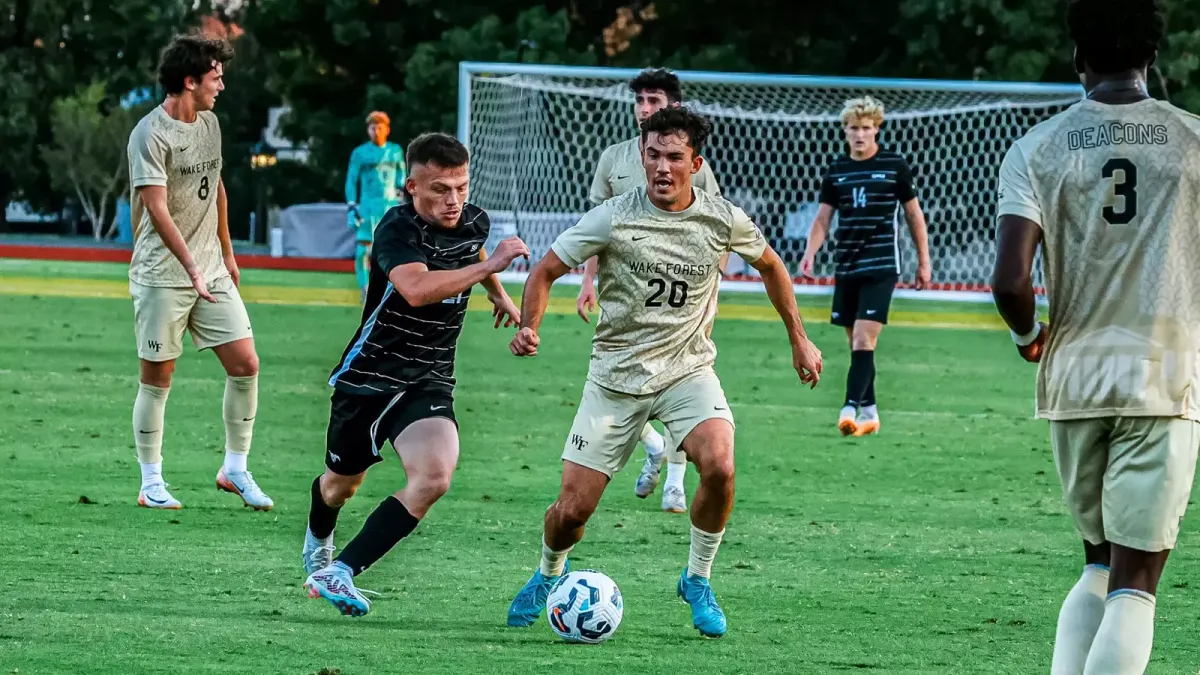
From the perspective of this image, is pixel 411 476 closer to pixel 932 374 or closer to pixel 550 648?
pixel 550 648

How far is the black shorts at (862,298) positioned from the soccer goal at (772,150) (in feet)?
34.0

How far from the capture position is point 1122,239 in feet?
14.8

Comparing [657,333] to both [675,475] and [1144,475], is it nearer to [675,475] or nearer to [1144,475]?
[1144,475]

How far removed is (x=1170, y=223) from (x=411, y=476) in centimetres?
293

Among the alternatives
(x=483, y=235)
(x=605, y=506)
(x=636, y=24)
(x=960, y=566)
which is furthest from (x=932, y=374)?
(x=636, y=24)

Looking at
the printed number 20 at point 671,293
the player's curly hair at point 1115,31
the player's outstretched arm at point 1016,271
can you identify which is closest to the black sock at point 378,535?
the printed number 20 at point 671,293

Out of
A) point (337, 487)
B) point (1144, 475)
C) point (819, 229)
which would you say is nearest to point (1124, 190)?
point (1144, 475)

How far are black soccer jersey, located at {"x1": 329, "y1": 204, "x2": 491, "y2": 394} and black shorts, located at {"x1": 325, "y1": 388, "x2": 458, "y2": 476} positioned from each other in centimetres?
3

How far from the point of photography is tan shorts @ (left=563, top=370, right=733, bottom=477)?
21.3 feet

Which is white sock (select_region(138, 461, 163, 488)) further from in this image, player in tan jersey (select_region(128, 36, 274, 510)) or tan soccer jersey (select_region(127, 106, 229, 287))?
tan soccer jersey (select_region(127, 106, 229, 287))

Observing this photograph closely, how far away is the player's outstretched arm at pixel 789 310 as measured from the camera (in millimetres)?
6594

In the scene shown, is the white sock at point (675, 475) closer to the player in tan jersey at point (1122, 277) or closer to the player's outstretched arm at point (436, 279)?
the player's outstretched arm at point (436, 279)

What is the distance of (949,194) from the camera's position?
26156 millimetres

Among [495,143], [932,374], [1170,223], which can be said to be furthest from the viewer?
[495,143]
